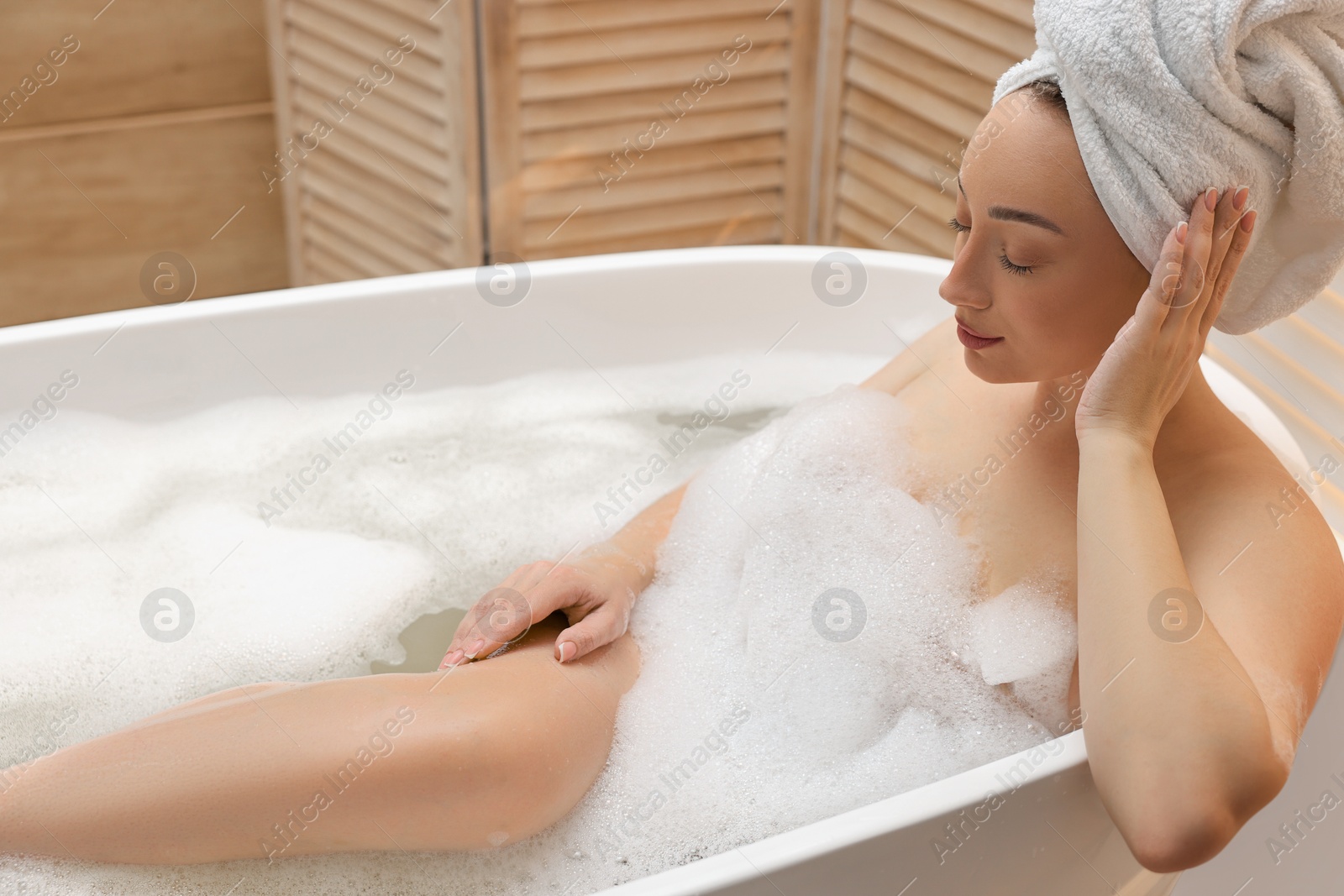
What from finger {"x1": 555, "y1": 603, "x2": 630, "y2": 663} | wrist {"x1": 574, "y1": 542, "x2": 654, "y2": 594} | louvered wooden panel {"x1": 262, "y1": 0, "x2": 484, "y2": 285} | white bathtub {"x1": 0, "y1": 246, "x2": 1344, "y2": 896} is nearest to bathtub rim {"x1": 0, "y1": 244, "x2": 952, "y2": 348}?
white bathtub {"x1": 0, "y1": 246, "x2": 1344, "y2": 896}

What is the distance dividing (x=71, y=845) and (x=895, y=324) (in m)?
1.25

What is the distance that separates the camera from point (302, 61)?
2.52 meters

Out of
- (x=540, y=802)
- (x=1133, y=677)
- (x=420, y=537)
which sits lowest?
(x=420, y=537)

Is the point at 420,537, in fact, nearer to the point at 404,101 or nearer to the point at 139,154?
the point at 404,101

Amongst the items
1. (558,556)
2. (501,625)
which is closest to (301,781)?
(501,625)

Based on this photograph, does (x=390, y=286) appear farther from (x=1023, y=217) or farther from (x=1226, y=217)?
(x=1226, y=217)

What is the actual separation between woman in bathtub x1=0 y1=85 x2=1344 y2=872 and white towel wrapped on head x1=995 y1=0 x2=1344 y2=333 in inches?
0.9

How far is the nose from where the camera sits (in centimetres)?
104

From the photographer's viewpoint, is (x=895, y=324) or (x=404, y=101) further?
(x=404, y=101)

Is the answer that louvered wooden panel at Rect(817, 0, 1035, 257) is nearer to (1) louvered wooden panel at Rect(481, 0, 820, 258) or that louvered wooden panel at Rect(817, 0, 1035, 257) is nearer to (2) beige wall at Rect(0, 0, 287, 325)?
(1) louvered wooden panel at Rect(481, 0, 820, 258)

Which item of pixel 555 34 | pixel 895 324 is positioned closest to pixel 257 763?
pixel 895 324

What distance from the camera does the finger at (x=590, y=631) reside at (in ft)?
3.82

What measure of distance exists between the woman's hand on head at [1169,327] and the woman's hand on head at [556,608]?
0.49 meters

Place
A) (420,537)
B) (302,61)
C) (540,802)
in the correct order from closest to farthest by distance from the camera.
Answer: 1. (540,802)
2. (420,537)
3. (302,61)
